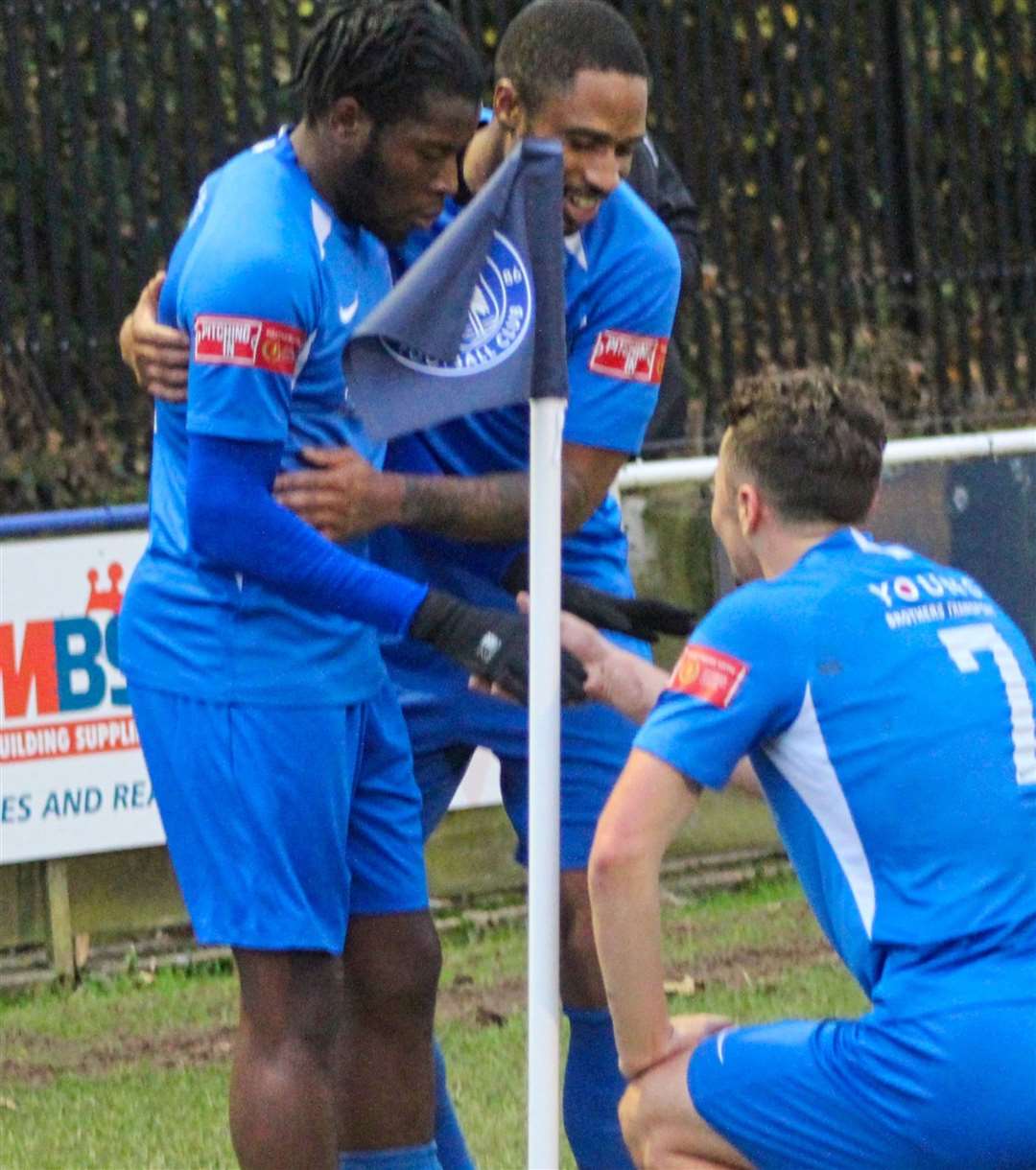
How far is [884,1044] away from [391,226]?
4.82ft

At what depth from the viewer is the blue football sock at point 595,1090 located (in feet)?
14.0

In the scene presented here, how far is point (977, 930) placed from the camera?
314cm

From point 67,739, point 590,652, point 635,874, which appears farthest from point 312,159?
point 67,739

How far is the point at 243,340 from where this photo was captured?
138 inches

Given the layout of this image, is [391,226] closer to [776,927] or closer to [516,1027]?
[516,1027]

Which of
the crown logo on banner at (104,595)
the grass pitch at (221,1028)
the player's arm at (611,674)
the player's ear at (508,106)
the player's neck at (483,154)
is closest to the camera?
the player's arm at (611,674)

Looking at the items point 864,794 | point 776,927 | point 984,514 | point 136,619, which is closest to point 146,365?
point 136,619

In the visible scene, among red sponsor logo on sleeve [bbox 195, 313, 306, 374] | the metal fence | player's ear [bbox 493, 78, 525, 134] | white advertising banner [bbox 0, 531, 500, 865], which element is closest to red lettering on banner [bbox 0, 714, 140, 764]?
white advertising banner [bbox 0, 531, 500, 865]

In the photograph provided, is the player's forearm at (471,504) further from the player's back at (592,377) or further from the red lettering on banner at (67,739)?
the red lettering on banner at (67,739)

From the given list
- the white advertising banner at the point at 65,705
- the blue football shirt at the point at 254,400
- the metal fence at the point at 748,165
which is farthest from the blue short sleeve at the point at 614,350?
the metal fence at the point at 748,165

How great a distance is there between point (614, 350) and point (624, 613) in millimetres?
460

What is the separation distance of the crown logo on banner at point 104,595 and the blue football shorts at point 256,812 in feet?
8.88

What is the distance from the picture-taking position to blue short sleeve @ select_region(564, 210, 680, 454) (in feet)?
13.7

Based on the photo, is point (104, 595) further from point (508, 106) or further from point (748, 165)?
point (748, 165)
